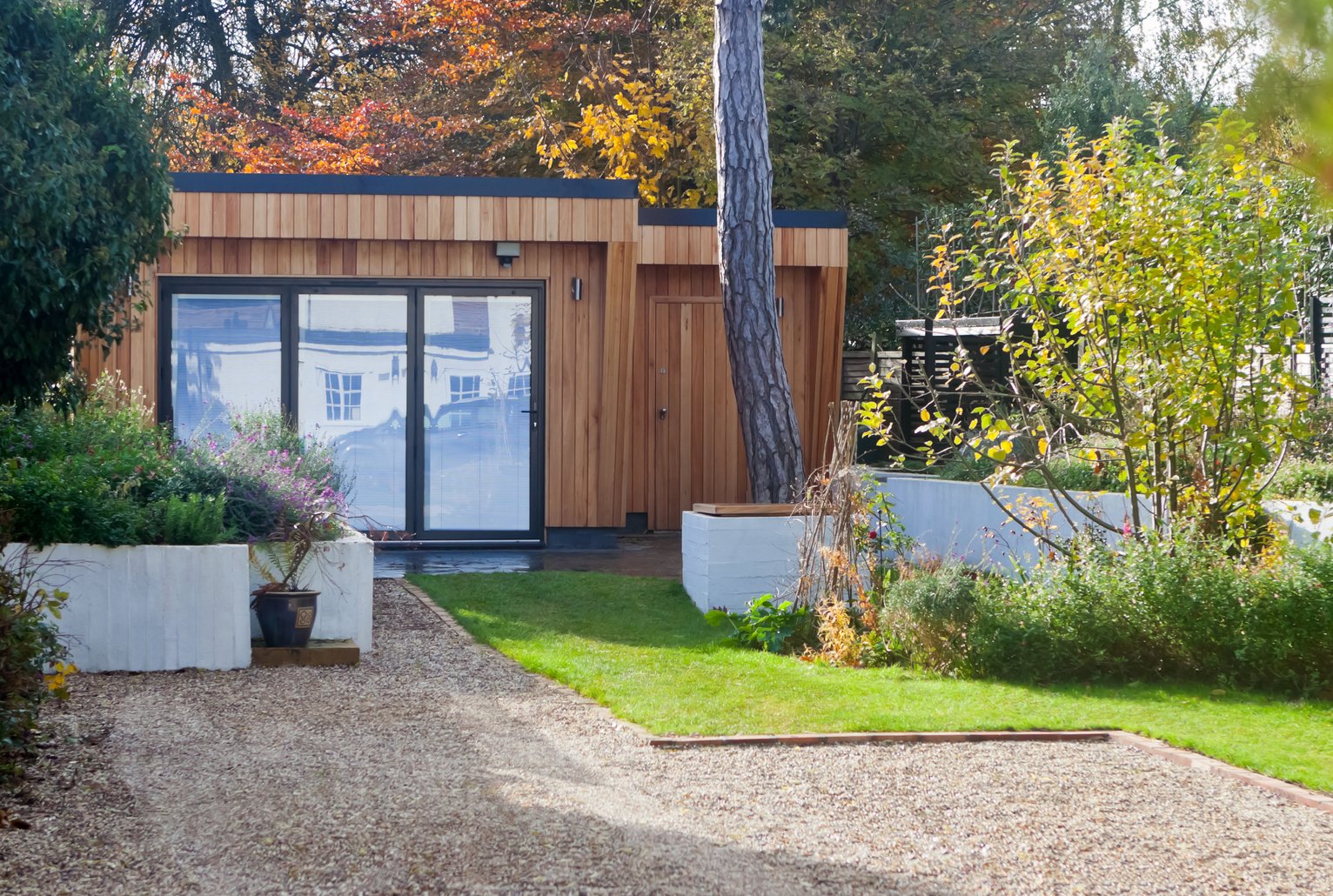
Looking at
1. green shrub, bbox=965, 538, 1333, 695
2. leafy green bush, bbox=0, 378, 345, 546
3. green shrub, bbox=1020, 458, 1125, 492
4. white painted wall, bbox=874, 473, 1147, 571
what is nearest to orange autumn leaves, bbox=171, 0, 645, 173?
white painted wall, bbox=874, 473, 1147, 571

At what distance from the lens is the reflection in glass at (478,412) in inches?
413

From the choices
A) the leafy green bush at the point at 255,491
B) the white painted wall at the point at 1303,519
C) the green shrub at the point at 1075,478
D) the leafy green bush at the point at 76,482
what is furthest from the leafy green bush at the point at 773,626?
the leafy green bush at the point at 76,482

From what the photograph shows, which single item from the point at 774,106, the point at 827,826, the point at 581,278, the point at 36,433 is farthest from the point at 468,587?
the point at 774,106

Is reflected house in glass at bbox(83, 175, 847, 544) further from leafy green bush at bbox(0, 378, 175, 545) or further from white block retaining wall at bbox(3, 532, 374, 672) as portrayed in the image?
white block retaining wall at bbox(3, 532, 374, 672)

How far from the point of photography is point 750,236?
9.19m

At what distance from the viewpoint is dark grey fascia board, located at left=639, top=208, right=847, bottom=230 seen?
11.0m

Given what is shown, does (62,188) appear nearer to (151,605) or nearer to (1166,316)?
(151,605)

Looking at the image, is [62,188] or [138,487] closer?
[62,188]

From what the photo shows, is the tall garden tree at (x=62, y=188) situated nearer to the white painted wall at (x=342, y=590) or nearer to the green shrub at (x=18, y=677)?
the white painted wall at (x=342, y=590)

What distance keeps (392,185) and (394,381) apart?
155 centimetres

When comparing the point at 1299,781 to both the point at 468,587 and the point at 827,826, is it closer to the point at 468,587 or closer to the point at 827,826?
the point at 827,826

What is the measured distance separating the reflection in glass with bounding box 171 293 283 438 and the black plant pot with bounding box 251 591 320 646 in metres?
4.68

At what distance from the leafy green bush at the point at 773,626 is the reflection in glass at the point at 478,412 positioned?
414cm

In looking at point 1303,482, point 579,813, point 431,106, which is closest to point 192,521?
point 579,813
